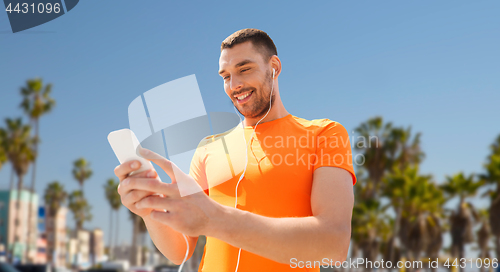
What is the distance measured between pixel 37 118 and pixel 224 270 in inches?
1479

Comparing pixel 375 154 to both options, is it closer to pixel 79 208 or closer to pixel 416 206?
pixel 416 206

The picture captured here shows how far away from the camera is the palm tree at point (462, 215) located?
34.8 metres

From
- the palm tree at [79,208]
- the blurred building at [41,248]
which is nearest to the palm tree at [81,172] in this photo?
the palm tree at [79,208]

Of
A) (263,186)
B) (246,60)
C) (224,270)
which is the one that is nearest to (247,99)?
(246,60)

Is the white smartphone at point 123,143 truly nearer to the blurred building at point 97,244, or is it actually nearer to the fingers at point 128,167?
the fingers at point 128,167

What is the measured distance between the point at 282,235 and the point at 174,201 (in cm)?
33

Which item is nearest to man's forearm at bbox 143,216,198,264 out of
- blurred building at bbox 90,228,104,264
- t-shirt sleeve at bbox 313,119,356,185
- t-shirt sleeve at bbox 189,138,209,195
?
t-shirt sleeve at bbox 189,138,209,195

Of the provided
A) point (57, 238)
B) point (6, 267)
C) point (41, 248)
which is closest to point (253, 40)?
point (6, 267)

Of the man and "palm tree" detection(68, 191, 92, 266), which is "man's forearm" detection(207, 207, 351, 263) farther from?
"palm tree" detection(68, 191, 92, 266)

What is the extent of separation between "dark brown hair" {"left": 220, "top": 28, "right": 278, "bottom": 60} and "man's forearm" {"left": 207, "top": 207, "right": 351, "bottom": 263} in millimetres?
836

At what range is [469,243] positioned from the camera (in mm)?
34969

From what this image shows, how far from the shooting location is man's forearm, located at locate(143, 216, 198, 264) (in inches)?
58.0

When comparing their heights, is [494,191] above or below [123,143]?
above

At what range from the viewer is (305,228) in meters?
1.19
